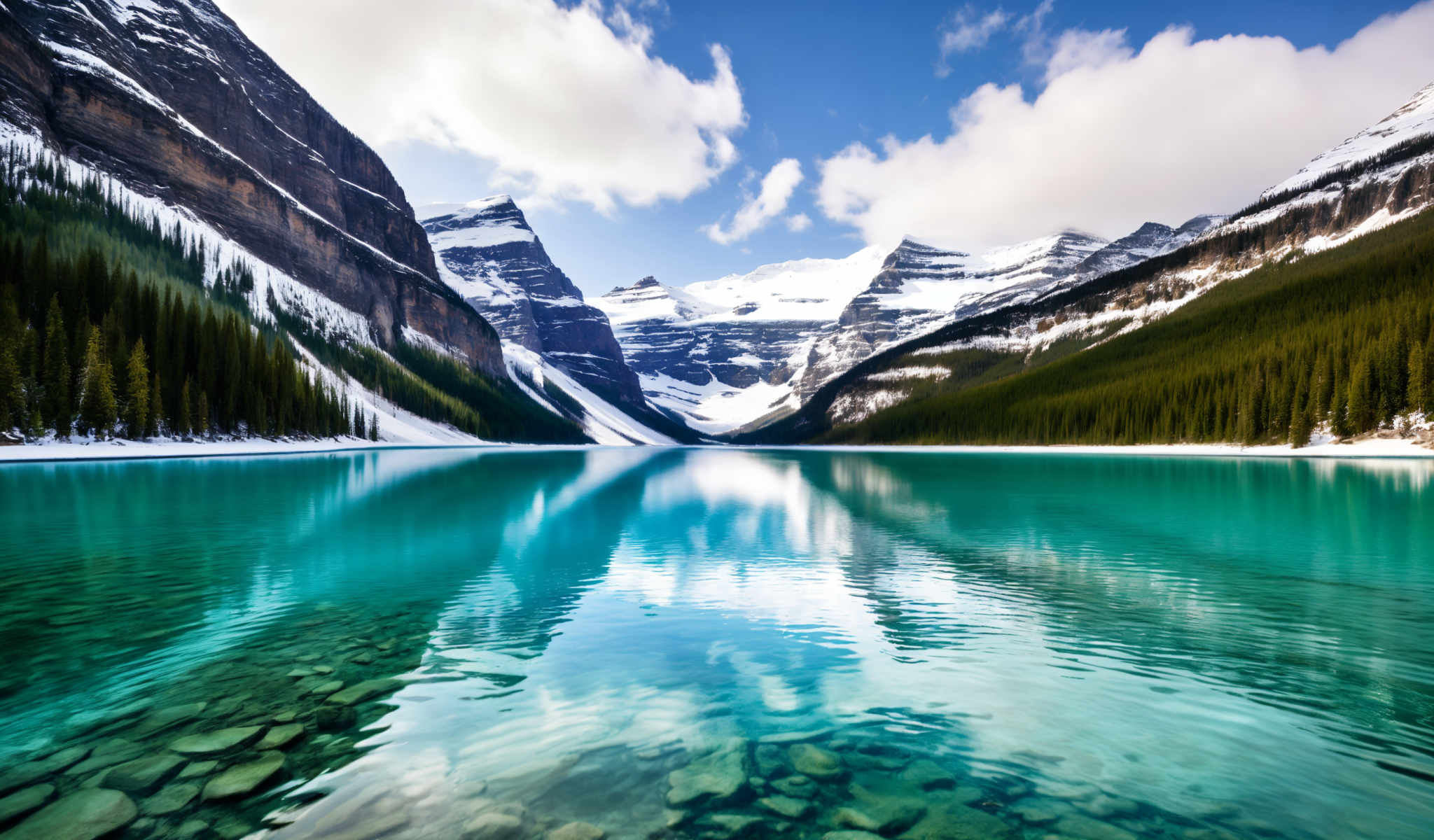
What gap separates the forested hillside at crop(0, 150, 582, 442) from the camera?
54281mm

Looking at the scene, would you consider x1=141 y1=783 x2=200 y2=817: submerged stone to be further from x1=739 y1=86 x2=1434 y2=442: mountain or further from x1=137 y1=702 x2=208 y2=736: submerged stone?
x1=739 y1=86 x2=1434 y2=442: mountain

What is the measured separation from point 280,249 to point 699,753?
618ft

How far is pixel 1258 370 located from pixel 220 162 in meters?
202

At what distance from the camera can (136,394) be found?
6112 centimetres

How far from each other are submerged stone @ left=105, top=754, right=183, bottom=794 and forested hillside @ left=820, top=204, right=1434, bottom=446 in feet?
309

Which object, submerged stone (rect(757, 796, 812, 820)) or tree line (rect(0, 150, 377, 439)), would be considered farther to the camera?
tree line (rect(0, 150, 377, 439))

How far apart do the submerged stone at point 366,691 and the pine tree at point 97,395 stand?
69.9m

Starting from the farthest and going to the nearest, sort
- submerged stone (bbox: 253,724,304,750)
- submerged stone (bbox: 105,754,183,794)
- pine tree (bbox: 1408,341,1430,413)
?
pine tree (bbox: 1408,341,1430,413), submerged stone (bbox: 253,724,304,750), submerged stone (bbox: 105,754,183,794)

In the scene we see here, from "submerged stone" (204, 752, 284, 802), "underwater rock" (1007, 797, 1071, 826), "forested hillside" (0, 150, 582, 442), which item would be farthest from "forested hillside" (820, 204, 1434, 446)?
"forested hillside" (0, 150, 582, 442)

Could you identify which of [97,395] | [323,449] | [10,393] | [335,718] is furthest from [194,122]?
[335,718]

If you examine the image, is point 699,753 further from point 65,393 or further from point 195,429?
point 195,429

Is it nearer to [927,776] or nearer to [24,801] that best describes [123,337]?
[24,801]

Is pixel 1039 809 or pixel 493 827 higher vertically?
pixel 493 827

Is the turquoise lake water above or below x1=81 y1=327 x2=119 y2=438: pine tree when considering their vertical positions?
below
